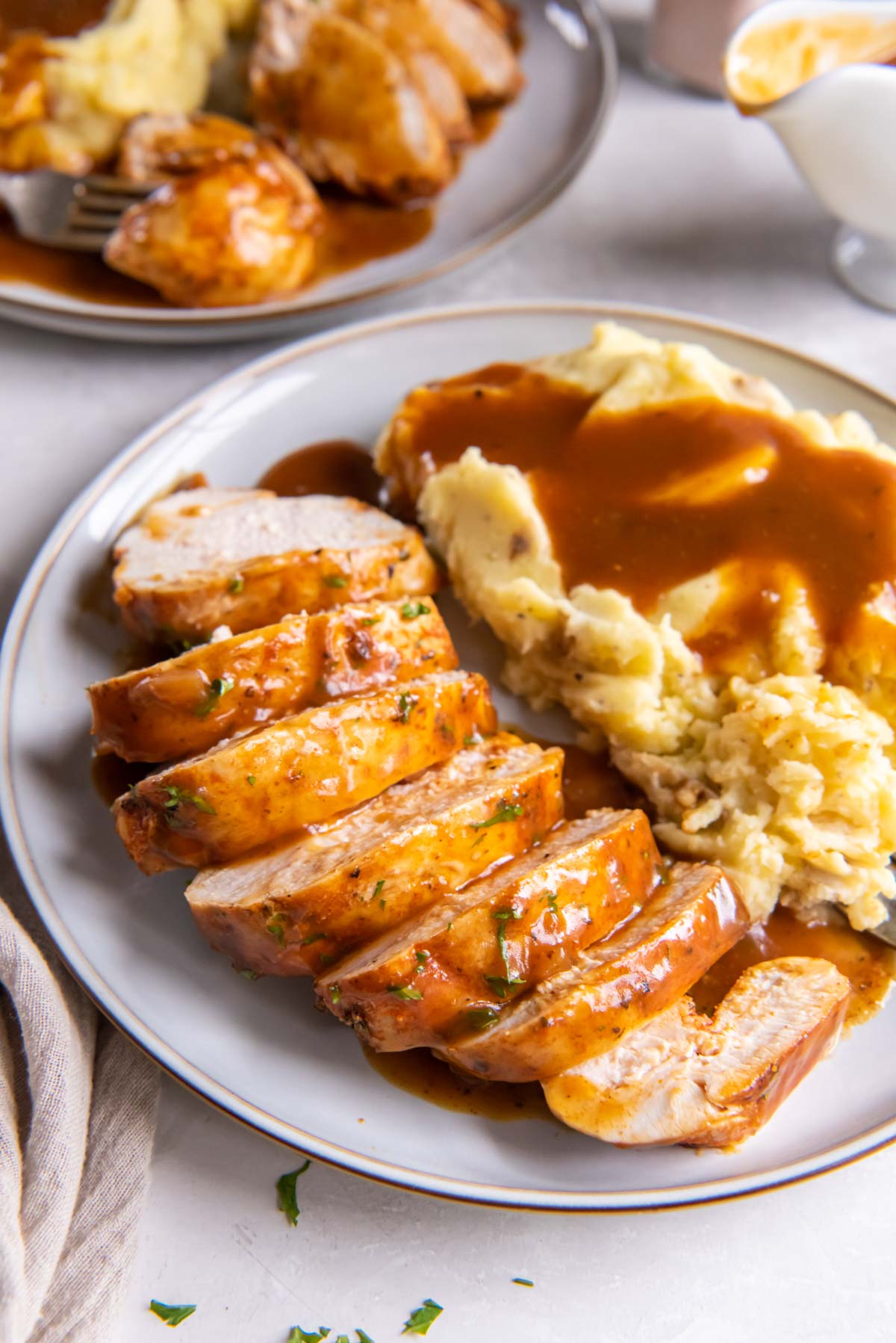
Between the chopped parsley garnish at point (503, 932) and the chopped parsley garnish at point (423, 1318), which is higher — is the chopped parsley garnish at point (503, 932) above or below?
above

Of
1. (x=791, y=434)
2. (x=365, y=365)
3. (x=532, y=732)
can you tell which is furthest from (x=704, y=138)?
(x=532, y=732)

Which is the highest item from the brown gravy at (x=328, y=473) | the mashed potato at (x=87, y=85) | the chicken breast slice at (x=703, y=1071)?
the mashed potato at (x=87, y=85)

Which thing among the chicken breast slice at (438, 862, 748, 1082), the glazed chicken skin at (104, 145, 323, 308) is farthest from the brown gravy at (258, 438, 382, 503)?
the chicken breast slice at (438, 862, 748, 1082)

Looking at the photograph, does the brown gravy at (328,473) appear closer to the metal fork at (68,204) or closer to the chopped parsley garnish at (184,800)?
the metal fork at (68,204)

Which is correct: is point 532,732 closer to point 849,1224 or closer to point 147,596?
point 147,596

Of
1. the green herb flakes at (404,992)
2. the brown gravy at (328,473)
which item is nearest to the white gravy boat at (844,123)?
the brown gravy at (328,473)

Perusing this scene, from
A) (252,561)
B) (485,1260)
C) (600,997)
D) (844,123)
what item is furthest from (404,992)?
(844,123)
